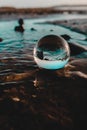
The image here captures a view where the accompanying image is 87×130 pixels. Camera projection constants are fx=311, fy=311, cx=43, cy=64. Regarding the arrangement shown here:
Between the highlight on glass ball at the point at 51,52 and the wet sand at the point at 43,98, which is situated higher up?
the highlight on glass ball at the point at 51,52

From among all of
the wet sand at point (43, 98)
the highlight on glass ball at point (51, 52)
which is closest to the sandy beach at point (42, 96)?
the wet sand at point (43, 98)

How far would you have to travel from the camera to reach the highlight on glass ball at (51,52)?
7.12 meters

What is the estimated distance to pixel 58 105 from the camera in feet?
18.1

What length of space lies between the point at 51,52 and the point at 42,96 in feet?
4.81

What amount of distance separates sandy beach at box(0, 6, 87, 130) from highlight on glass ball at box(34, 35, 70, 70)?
0.88 ft

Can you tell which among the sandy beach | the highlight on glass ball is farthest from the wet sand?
the highlight on glass ball

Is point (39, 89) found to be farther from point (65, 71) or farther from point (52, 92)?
point (65, 71)

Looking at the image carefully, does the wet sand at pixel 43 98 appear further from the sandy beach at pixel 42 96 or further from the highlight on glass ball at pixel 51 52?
the highlight on glass ball at pixel 51 52

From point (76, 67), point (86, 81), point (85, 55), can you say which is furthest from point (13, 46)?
point (86, 81)

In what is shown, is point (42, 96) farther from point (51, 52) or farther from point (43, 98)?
point (51, 52)

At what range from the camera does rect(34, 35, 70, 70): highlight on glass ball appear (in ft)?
23.4

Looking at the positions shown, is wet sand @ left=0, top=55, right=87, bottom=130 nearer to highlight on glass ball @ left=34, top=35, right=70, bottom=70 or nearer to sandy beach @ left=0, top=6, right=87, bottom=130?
sandy beach @ left=0, top=6, right=87, bottom=130

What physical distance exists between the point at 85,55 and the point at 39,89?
11.3ft

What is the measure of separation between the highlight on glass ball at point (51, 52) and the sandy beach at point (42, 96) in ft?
0.88
